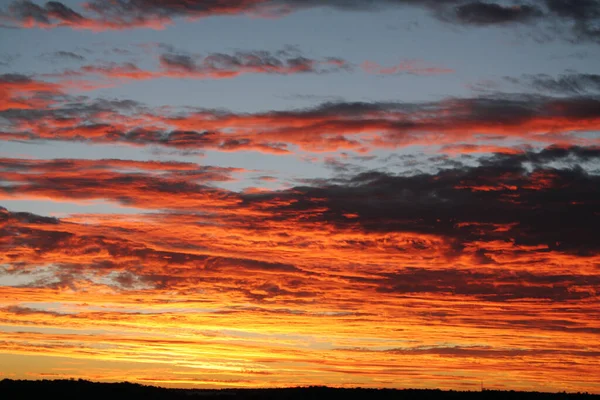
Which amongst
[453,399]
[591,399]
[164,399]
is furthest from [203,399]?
[591,399]

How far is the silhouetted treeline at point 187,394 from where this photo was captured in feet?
300

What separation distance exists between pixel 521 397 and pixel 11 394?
193 feet

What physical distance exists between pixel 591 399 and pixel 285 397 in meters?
37.7

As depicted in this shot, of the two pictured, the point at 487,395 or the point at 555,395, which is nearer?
the point at 487,395

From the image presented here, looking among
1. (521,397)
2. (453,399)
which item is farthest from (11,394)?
(521,397)

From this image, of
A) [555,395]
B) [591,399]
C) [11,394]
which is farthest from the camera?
[555,395]

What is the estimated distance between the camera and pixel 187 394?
341 feet

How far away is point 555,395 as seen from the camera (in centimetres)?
12181

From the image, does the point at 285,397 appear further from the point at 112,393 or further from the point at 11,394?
Result: the point at 11,394

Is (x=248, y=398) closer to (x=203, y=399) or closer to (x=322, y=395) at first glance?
(x=203, y=399)

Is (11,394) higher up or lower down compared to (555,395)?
lower down

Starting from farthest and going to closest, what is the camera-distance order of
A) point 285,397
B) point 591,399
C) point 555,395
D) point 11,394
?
point 555,395 < point 591,399 < point 285,397 < point 11,394

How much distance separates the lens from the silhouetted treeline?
91.4 m

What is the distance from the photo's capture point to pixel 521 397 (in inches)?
4338
